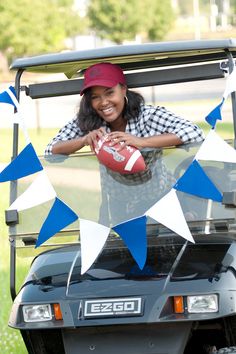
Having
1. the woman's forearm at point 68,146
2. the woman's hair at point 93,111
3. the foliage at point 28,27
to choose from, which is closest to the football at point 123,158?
the woman's forearm at point 68,146

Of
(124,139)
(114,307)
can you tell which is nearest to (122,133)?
(124,139)

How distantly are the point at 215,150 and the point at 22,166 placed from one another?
1.04 m

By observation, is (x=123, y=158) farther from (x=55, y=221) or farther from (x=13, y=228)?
(x=13, y=228)

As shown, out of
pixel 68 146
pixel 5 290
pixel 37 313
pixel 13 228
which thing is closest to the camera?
pixel 37 313

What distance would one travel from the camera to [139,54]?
534cm

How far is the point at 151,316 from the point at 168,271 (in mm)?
293

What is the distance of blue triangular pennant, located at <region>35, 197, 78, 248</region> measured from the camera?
209 inches

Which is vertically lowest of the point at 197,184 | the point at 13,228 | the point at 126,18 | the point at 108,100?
the point at 126,18

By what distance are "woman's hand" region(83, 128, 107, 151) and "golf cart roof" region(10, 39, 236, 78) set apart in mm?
376

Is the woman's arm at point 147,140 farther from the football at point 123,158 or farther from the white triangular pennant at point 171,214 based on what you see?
the white triangular pennant at point 171,214

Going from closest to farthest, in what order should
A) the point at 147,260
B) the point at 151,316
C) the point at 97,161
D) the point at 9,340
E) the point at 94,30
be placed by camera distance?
the point at 151,316, the point at 147,260, the point at 97,161, the point at 9,340, the point at 94,30

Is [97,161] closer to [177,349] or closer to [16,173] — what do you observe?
[16,173]

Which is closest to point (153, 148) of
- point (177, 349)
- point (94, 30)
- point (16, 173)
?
point (16, 173)

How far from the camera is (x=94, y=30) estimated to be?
6362 centimetres
